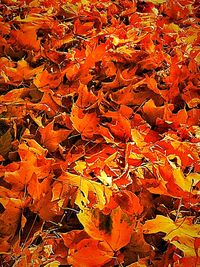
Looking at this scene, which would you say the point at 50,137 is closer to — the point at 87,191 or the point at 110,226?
the point at 87,191

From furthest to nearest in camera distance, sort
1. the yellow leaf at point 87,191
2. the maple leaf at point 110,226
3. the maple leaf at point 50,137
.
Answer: the maple leaf at point 50,137, the yellow leaf at point 87,191, the maple leaf at point 110,226

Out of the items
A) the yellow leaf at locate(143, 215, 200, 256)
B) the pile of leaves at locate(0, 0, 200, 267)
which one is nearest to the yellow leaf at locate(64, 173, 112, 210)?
the pile of leaves at locate(0, 0, 200, 267)

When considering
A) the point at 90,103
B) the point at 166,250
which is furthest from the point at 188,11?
the point at 166,250

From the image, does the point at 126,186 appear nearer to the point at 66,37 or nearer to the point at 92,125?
the point at 92,125

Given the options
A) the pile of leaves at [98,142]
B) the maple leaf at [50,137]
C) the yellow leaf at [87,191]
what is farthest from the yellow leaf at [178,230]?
the maple leaf at [50,137]

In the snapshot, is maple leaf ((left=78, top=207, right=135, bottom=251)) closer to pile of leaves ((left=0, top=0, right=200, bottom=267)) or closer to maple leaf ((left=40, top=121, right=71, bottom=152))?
pile of leaves ((left=0, top=0, right=200, bottom=267))

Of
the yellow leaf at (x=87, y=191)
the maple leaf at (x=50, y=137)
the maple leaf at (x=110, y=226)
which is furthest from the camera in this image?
the maple leaf at (x=50, y=137)

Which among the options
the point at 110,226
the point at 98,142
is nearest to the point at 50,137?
the point at 98,142

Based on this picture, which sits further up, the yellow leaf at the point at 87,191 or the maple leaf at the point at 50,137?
the maple leaf at the point at 50,137

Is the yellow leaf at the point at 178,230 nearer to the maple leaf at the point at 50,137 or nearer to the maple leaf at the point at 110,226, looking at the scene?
the maple leaf at the point at 110,226
